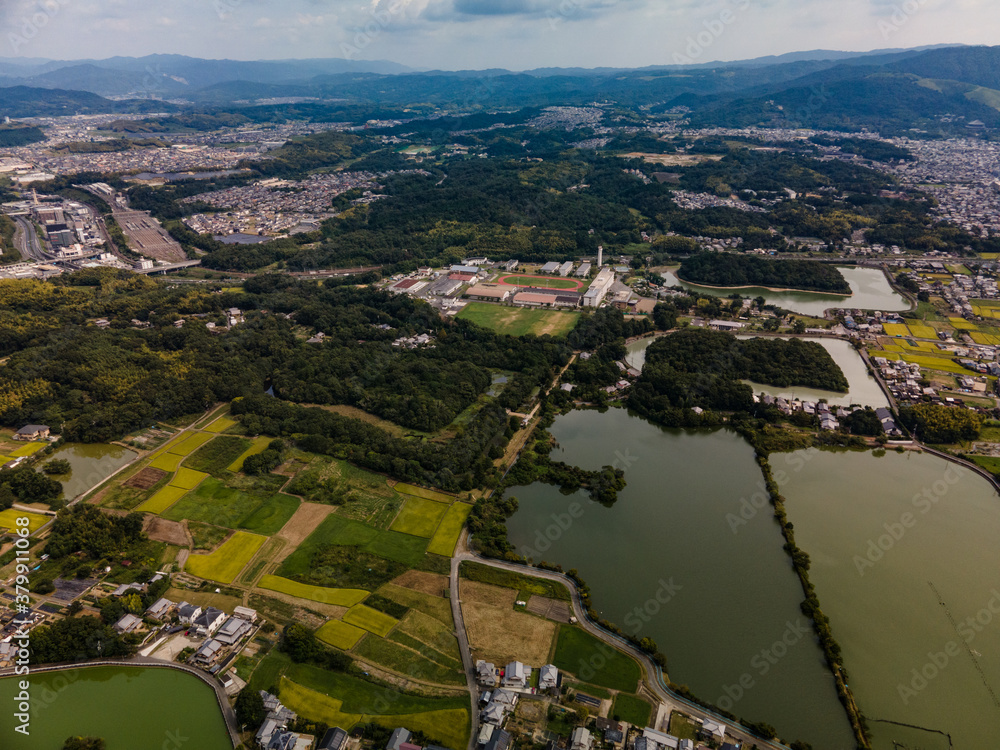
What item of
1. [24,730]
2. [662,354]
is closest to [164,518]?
[24,730]

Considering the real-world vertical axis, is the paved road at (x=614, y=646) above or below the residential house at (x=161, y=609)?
below

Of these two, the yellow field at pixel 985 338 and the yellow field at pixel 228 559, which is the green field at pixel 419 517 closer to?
the yellow field at pixel 228 559

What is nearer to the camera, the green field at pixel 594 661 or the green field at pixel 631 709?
the green field at pixel 631 709

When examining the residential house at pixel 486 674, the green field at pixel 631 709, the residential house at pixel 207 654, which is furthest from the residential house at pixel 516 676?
the residential house at pixel 207 654

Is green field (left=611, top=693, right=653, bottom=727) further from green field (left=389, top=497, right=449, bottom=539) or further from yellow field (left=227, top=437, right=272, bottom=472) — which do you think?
yellow field (left=227, top=437, right=272, bottom=472)

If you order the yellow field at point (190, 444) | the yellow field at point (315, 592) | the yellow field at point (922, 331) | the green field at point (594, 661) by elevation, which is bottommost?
the green field at point (594, 661)

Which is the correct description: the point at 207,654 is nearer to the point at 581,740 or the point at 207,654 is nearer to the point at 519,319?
the point at 581,740

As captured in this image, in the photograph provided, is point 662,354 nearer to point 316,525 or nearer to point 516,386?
point 516,386
